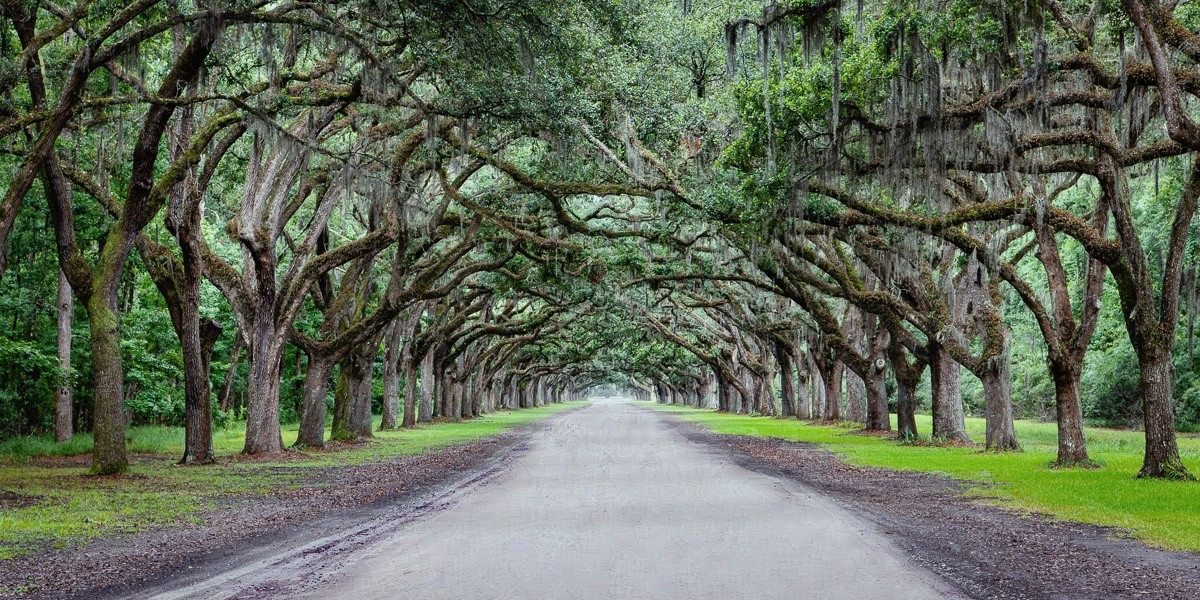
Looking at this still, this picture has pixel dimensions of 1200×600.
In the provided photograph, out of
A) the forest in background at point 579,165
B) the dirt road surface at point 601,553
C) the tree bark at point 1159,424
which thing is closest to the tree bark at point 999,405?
the forest in background at point 579,165

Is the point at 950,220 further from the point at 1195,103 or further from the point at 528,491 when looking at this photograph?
the point at 528,491

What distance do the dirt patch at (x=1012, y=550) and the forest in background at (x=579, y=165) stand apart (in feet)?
15.9

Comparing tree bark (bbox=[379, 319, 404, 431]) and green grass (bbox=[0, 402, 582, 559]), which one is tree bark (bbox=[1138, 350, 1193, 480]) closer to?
green grass (bbox=[0, 402, 582, 559])

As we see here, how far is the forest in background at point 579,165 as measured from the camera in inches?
561

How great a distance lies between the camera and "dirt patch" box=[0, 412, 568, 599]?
24.8ft

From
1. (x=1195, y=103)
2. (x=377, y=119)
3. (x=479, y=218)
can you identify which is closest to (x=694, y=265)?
(x=479, y=218)

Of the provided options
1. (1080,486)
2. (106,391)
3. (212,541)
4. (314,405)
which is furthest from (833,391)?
(212,541)

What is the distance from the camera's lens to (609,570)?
7781 millimetres

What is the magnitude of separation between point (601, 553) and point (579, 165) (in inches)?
540

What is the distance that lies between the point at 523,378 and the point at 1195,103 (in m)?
86.4

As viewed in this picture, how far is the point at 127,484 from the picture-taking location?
15438 mm

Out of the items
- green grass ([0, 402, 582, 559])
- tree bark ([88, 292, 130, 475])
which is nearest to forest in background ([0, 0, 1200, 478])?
tree bark ([88, 292, 130, 475])

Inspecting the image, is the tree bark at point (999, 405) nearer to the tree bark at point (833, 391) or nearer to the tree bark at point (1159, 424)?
the tree bark at point (1159, 424)

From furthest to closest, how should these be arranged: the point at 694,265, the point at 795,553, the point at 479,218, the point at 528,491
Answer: the point at 694,265, the point at 479,218, the point at 528,491, the point at 795,553
